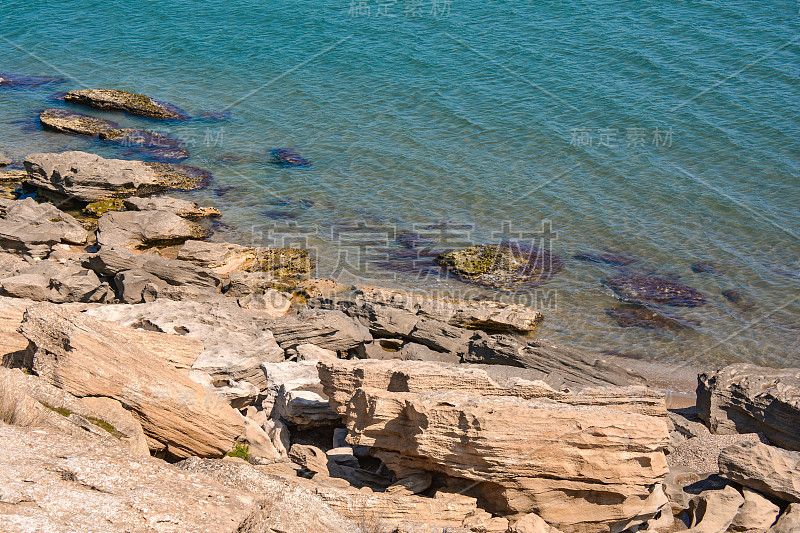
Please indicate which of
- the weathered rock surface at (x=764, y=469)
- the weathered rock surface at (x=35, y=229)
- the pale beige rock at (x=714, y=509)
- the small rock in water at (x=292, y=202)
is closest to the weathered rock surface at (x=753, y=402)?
the weathered rock surface at (x=764, y=469)

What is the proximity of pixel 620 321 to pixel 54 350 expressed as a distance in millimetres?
13747

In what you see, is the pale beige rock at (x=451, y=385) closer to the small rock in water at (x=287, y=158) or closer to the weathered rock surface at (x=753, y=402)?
the weathered rock surface at (x=753, y=402)

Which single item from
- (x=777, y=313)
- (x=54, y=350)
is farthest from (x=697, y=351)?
(x=54, y=350)

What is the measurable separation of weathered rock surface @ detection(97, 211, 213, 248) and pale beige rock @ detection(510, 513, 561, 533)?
599 inches

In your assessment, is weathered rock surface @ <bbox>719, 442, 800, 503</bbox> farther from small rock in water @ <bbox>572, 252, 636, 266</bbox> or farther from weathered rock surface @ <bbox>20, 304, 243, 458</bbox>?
small rock in water @ <bbox>572, 252, 636, 266</bbox>

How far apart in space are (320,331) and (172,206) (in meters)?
11.3

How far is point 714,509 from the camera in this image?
340 inches

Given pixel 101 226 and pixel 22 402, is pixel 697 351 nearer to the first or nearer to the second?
pixel 22 402

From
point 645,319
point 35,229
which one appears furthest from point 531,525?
point 35,229

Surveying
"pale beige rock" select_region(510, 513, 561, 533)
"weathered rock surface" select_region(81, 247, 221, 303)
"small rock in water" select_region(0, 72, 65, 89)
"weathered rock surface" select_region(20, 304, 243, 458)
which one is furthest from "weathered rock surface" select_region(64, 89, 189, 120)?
"pale beige rock" select_region(510, 513, 561, 533)

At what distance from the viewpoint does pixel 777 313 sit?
57.6ft

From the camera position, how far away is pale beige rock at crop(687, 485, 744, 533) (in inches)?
330

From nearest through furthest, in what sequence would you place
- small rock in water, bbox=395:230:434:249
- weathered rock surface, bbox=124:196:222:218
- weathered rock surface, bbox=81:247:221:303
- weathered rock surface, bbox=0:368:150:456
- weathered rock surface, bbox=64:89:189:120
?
1. weathered rock surface, bbox=0:368:150:456
2. weathered rock surface, bbox=81:247:221:303
3. small rock in water, bbox=395:230:434:249
4. weathered rock surface, bbox=124:196:222:218
5. weathered rock surface, bbox=64:89:189:120

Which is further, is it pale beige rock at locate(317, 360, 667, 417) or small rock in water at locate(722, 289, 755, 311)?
Answer: small rock in water at locate(722, 289, 755, 311)
